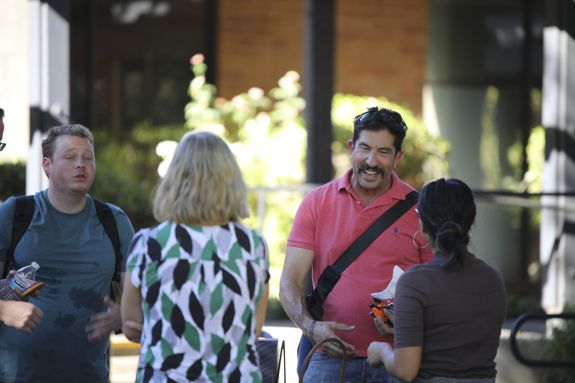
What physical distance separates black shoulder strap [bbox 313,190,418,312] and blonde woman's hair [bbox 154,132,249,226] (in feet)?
3.26

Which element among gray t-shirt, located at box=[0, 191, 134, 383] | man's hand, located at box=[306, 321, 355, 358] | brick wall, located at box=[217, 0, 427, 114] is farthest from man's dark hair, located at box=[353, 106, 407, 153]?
brick wall, located at box=[217, 0, 427, 114]

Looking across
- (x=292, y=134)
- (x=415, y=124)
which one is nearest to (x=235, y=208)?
(x=292, y=134)

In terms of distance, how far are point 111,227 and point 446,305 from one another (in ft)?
4.46

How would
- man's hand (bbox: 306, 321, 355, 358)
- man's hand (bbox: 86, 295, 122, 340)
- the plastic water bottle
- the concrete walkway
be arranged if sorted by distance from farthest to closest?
the concrete walkway
man's hand (bbox: 306, 321, 355, 358)
the plastic water bottle
man's hand (bbox: 86, 295, 122, 340)

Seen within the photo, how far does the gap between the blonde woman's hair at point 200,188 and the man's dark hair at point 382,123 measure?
107cm

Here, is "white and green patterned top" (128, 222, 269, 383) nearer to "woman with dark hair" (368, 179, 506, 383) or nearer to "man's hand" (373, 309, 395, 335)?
"woman with dark hair" (368, 179, 506, 383)

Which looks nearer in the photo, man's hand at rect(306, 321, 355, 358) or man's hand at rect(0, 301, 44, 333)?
man's hand at rect(0, 301, 44, 333)

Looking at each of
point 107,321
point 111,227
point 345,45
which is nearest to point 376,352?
point 107,321

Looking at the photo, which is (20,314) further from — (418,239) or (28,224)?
(418,239)

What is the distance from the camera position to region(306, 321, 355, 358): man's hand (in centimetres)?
421

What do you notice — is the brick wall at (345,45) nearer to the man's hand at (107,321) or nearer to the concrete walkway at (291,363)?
the concrete walkway at (291,363)

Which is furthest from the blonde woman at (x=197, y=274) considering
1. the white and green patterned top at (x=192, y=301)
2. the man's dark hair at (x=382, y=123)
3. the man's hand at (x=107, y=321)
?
the man's dark hair at (x=382, y=123)

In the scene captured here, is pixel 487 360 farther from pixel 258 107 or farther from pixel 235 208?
pixel 258 107

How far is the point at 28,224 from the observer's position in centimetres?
420
